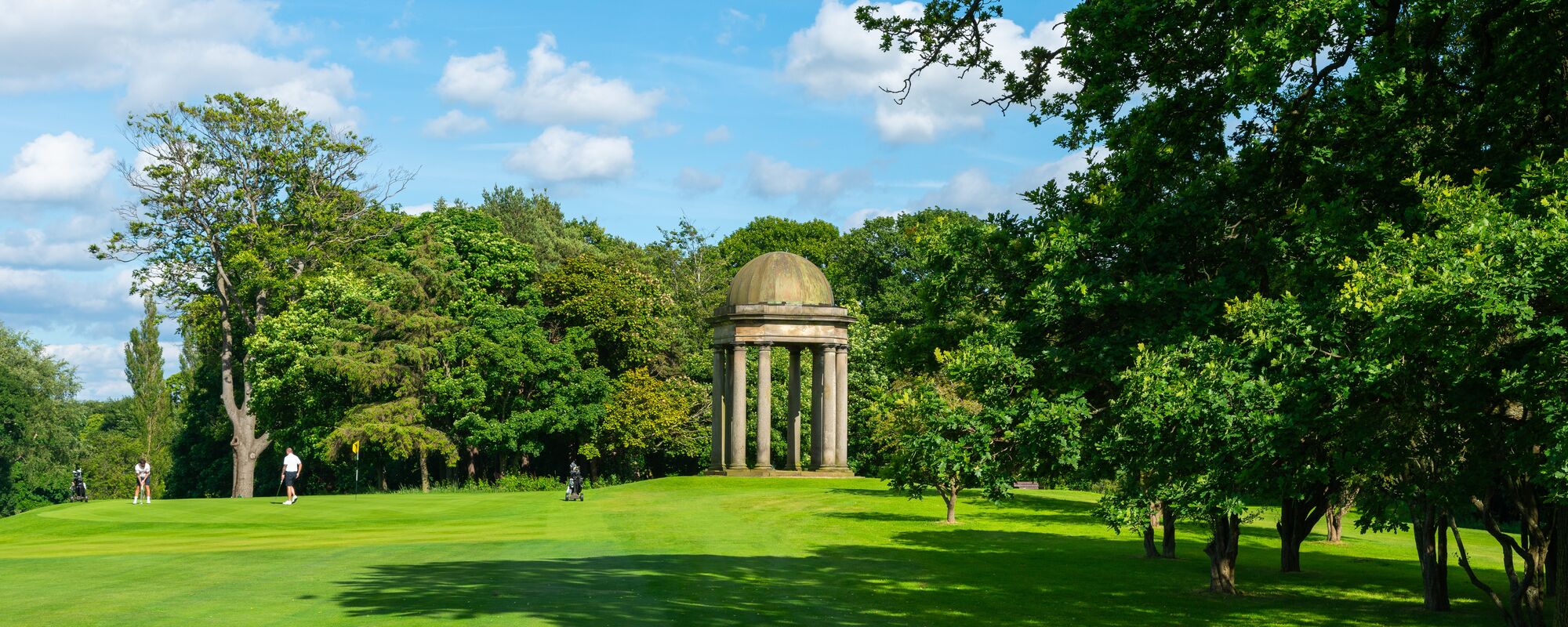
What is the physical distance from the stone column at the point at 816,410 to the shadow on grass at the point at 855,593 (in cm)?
2765

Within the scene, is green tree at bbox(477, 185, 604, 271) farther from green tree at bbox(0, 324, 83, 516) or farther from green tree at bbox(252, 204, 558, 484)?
green tree at bbox(0, 324, 83, 516)

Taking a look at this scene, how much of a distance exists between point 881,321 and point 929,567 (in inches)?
2109

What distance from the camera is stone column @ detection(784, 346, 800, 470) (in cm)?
5662

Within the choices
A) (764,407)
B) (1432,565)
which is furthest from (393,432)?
(1432,565)

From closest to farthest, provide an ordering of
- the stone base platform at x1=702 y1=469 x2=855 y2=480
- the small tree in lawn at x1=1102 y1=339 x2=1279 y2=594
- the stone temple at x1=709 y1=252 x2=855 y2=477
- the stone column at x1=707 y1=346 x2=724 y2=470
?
the small tree in lawn at x1=1102 y1=339 x2=1279 y2=594 < the stone base platform at x1=702 y1=469 x2=855 y2=480 < the stone temple at x1=709 y1=252 x2=855 y2=477 < the stone column at x1=707 y1=346 x2=724 y2=470

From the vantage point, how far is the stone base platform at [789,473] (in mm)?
53344

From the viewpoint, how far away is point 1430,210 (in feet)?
46.4

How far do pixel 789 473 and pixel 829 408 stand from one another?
316cm

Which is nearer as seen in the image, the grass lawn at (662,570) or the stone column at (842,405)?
the grass lawn at (662,570)

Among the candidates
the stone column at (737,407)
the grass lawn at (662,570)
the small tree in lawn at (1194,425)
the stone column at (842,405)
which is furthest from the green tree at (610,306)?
the small tree in lawn at (1194,425)

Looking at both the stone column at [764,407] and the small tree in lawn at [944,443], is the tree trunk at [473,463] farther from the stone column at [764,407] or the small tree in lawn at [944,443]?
the small tree in lawn at [944,443]

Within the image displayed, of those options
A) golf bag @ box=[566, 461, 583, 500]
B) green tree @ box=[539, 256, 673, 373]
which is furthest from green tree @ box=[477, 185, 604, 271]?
golf bag @ box=[566, 461, 583, 500]

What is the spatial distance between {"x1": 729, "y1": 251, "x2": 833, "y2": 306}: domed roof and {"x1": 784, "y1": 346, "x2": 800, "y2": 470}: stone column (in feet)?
9.95

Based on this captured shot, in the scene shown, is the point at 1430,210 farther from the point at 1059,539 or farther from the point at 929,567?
the point at 1059,539
